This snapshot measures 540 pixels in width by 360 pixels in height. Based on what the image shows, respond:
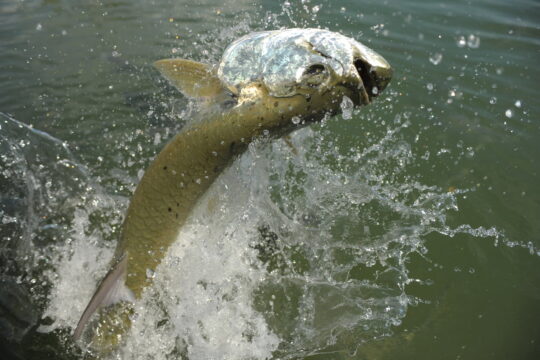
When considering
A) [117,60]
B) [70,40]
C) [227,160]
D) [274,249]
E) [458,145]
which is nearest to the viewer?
[227,160]

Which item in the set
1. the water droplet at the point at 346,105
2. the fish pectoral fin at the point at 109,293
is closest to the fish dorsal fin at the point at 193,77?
the water droplet at the point at 346,105

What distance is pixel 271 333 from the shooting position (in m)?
3.36

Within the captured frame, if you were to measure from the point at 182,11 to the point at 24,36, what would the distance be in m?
2.35

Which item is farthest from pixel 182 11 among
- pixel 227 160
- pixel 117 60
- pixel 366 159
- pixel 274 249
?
pixel 227 160

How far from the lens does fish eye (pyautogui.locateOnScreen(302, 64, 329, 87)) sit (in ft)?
7.02

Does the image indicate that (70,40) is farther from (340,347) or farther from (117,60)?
(340,347)

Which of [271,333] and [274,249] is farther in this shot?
[274,249]

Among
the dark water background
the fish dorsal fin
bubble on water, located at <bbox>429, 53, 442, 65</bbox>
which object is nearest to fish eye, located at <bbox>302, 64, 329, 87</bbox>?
the fish dorsal fin

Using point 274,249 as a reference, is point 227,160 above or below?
above

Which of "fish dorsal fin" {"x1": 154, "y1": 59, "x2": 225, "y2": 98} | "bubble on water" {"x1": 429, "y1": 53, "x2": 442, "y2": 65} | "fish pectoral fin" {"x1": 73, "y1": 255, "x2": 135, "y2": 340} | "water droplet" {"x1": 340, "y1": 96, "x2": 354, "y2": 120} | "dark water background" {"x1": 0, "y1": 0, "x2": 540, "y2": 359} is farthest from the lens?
"bubble on water" {"x1": 429, "y1": 53, "x2": 442, "y2": 65}

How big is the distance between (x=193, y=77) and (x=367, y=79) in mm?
989

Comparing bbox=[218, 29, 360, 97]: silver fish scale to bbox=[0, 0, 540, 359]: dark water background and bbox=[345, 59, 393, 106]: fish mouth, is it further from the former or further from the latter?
bbox=[0, 0, 540, 359]: dark water background

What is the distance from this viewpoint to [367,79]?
2139mm

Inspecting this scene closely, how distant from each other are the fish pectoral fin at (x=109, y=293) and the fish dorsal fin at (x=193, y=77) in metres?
1.10
